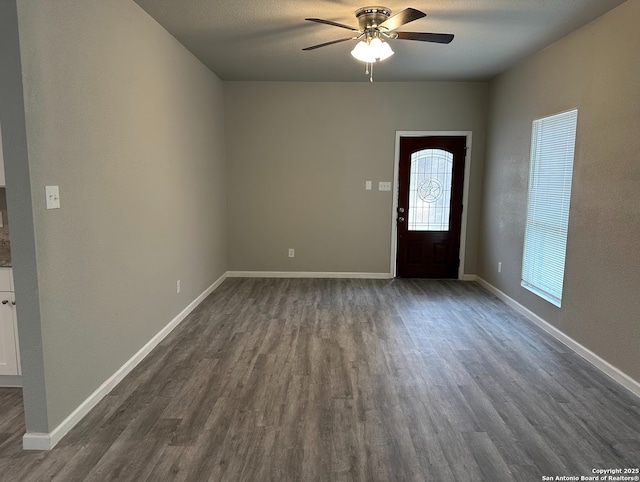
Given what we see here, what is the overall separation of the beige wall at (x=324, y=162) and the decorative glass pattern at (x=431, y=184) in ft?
1.05

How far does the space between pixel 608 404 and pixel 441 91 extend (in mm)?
4393

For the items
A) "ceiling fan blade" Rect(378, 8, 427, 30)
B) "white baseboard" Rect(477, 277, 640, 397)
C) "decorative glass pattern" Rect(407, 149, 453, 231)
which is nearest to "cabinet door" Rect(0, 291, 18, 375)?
"ceiling fan blade" Rect(378, 8, 427, 30)

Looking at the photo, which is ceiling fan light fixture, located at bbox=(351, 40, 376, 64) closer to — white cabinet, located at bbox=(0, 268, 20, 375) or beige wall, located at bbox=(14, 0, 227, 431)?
beige wall, located at bbox=(14, 0, 227, 431)

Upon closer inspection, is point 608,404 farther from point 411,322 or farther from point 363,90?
point 363,90

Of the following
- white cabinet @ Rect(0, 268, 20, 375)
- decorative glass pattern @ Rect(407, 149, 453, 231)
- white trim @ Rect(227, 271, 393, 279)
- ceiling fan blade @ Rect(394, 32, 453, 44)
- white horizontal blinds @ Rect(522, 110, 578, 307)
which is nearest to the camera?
white cabinet @ Rect(0, 268, 20, 375)

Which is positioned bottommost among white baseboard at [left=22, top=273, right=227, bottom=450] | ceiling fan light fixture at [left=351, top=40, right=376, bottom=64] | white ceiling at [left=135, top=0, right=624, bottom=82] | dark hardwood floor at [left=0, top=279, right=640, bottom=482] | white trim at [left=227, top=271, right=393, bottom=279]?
dark hardwood floor at [left=0, top=279, right=640, bottom=482]

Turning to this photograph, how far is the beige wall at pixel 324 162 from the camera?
19.1 ft

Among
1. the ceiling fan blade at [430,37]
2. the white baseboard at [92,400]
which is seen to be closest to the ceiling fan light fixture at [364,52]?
the ceiling fan blade at [430,37]

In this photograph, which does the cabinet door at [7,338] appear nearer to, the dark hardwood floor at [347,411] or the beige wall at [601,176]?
the dark hardwood floor at [347,411]

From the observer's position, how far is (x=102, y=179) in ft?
8.84

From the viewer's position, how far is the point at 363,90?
581 centimetres

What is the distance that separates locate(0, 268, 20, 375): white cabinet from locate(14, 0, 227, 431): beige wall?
0.49 metres

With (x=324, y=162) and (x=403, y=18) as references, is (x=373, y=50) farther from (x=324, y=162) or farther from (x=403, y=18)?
(x=324, y=162)

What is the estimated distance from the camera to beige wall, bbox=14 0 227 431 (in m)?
2.15
